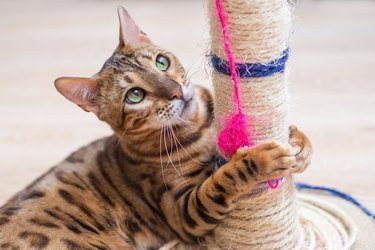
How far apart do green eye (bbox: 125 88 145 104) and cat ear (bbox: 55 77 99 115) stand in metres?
0.10

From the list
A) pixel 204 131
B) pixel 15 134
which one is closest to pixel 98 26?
pixel 15 134

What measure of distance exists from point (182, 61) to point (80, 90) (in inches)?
58.9

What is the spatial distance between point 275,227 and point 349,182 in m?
0.60

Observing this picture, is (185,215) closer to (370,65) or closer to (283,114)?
(283,114)

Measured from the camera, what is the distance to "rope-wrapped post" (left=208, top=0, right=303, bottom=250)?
131 centimetres

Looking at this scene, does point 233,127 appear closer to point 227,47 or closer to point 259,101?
point 259,101

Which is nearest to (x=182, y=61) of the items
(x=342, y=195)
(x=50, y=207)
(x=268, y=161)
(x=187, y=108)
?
(x=342, y=195)

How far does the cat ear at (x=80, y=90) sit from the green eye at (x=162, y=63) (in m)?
0.17

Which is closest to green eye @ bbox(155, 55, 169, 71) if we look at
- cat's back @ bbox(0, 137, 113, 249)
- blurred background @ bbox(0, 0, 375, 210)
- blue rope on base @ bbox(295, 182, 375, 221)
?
blurred background @ bbox(0, 0, 375, 210)

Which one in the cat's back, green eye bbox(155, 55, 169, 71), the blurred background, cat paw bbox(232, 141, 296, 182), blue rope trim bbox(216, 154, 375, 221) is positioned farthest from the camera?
the blurred background

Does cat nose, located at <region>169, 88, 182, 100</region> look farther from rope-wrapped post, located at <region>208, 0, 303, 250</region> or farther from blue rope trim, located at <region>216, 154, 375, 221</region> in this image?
blue rope trim, located at <region>216, 154, 375, 221</region>

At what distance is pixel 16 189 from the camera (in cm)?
207

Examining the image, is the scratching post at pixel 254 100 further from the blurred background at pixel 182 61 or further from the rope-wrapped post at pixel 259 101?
the blurred background at pixel 182 61

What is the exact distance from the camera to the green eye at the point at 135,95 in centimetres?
150
